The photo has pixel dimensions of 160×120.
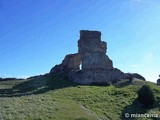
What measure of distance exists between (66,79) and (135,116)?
24.7m

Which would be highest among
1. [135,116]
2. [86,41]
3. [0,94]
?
[86,41]

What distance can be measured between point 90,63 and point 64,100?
23.9m

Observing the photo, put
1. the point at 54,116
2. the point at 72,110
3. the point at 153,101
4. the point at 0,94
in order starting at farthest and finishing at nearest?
1. the point at 0,94
2. the point at 153,101
3. the point at 72,110
4. the point at 54,116

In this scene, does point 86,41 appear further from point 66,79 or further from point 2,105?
point 2,105


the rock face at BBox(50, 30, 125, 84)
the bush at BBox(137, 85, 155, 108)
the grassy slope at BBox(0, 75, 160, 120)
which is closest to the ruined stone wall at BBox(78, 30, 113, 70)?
the rock face at BBox(50, 30, 125, 84)

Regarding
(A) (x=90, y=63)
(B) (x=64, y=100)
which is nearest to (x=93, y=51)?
(A) (x=90, y=63)

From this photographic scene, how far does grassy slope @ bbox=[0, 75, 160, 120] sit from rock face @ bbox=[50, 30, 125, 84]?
4.16 metres

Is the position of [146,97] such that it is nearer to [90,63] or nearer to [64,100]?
[64,100]

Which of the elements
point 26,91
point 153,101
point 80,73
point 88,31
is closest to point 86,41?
point 88,31

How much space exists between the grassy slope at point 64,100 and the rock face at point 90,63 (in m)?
4.16

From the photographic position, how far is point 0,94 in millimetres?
66312

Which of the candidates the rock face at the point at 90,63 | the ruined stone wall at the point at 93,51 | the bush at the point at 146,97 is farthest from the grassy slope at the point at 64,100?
the ruined stone wall at the point at 93,51

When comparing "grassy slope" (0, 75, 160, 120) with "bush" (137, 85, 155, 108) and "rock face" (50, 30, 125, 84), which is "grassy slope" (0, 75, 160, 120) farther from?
"rock face" (50, 30, 125, 84)

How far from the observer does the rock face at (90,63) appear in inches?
3088
